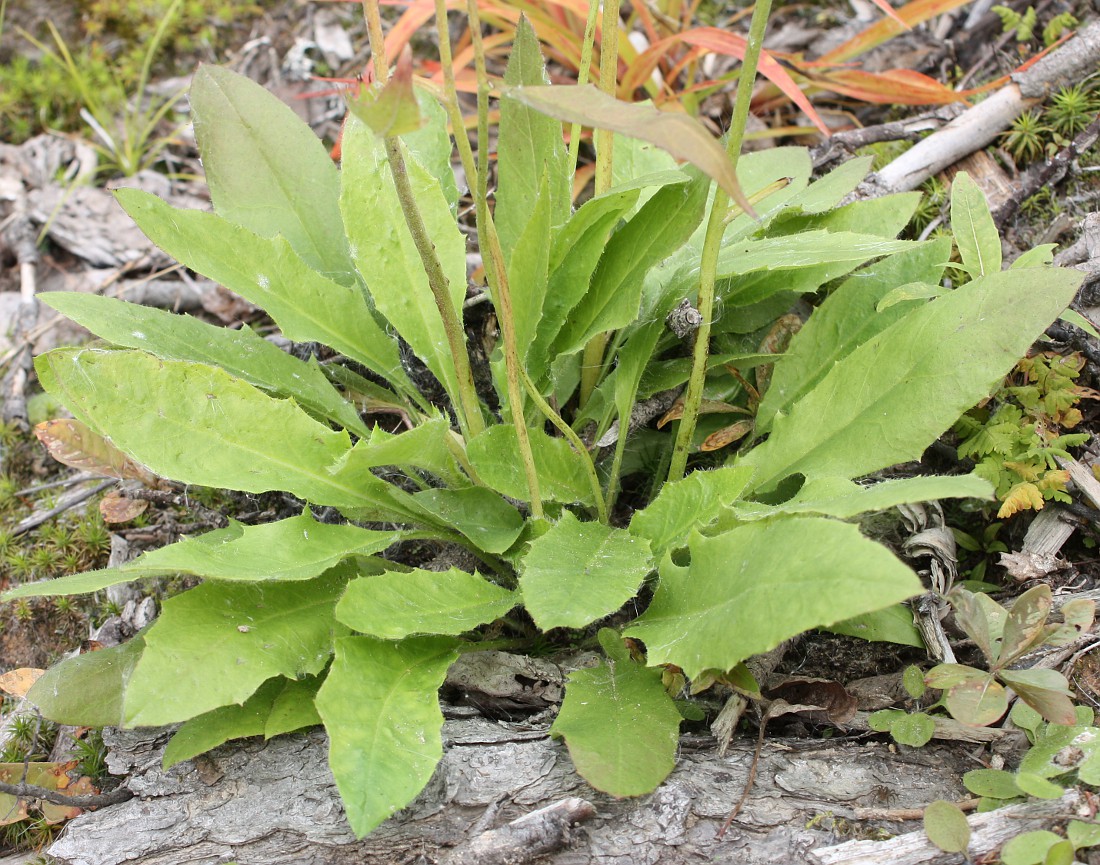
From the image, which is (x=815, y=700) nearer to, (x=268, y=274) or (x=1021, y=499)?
(x=1021, y=499)

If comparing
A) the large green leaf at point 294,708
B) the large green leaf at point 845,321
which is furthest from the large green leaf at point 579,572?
the large green leaf at point 845,321

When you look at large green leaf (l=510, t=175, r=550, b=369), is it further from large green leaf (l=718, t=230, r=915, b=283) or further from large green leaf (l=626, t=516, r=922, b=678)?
large green leaf (l=626, t=516, r=922, b=678)

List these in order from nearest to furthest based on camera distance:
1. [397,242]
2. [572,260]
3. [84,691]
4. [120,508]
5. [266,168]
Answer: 1. [84,691]
2. [572,260]
3. [397,242]
4. [266,168]
5. [120,508]

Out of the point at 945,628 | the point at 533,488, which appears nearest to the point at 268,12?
the point at 533,488

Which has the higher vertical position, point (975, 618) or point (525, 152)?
point (525, 152)

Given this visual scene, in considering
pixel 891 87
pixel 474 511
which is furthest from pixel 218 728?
pixel 891 87

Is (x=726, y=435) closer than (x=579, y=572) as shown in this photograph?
No

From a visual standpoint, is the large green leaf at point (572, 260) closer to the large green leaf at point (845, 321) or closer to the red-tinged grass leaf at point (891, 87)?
the large green leaf at point (845, 321)
